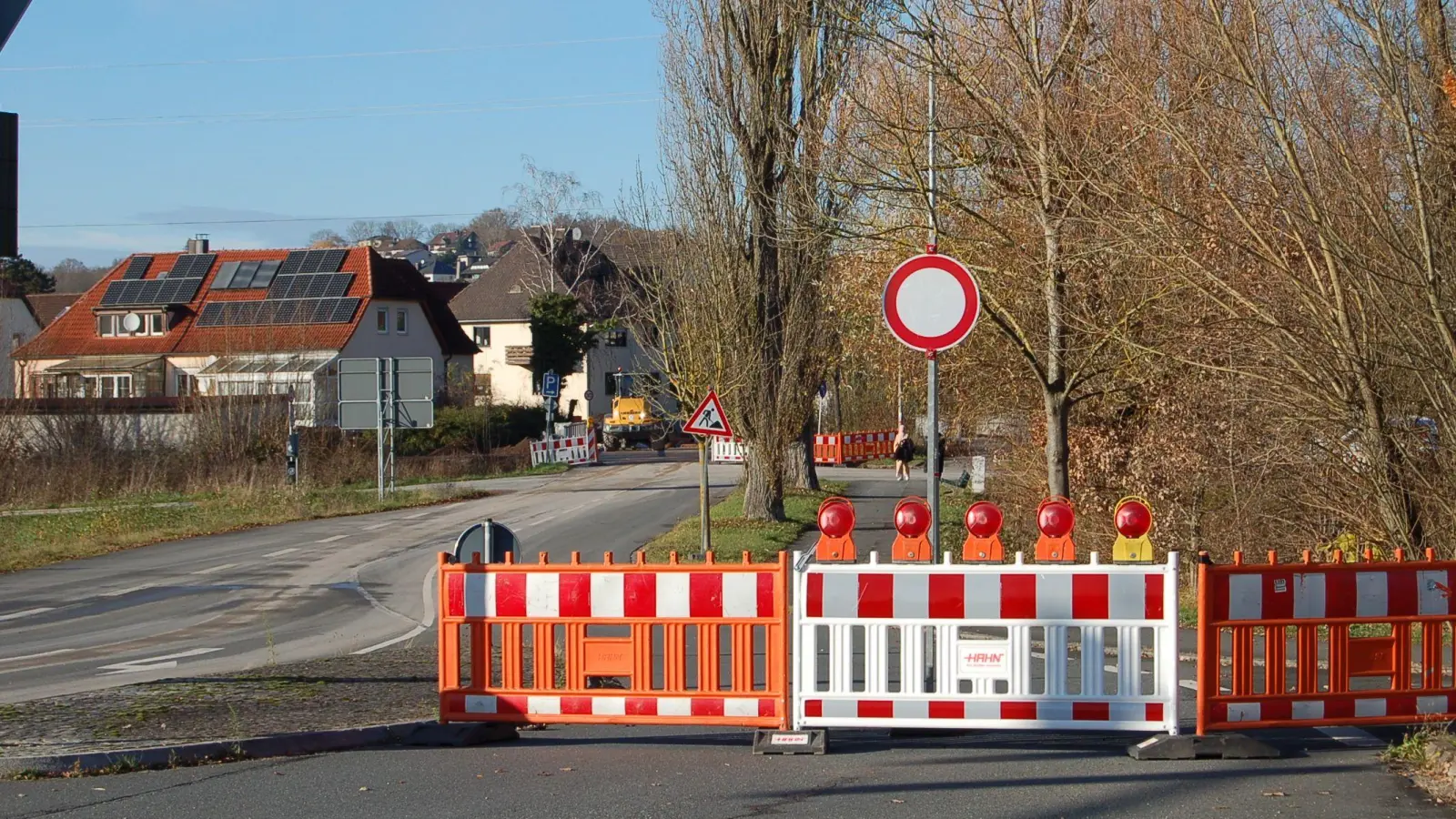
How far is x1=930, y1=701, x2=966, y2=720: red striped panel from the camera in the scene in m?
7.45

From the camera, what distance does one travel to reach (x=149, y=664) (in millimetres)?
12422

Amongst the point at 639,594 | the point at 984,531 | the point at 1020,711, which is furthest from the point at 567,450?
the point at 1020,711

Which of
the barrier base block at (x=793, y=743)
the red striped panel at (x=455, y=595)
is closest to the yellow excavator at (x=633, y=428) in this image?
the red striped panel at (x=455, y=595)

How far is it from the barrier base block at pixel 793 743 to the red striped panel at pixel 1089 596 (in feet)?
4.83

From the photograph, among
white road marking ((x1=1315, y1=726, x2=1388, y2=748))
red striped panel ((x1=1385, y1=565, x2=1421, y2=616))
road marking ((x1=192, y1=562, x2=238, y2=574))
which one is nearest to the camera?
red striped panel ((x1=1385, y1=565, x2=1421, y2=616))

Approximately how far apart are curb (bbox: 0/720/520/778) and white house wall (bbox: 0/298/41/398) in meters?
43.3

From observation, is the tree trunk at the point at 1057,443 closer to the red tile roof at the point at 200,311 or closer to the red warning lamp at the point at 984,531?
the red warning lamp at the point at 984,531

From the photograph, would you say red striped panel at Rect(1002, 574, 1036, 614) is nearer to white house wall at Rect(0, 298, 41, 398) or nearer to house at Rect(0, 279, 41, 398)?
house at Rect(0, 279, 41, 398)

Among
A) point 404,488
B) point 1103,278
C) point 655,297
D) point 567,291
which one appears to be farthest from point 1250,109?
point 567,291

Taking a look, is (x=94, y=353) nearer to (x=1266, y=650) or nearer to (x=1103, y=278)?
(x=1103, y=278)

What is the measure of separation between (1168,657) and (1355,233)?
578cm

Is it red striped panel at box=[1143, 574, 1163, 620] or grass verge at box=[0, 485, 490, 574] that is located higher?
red striped panel at box=[1143, 574, 1163, 620]

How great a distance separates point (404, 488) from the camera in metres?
36.1

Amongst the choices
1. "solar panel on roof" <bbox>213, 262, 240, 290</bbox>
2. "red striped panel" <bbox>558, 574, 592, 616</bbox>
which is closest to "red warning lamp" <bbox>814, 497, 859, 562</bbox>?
"red striped panel" <bbox>558, 574, 592, 616</bbox>
